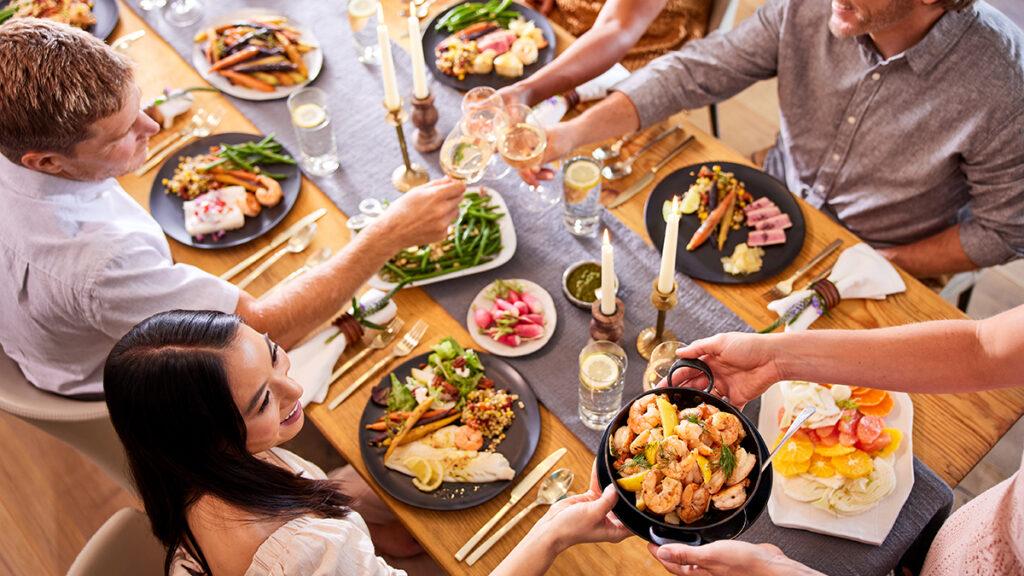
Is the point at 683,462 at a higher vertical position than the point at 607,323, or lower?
higher

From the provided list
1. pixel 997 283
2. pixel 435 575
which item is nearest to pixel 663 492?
pixel 435 575

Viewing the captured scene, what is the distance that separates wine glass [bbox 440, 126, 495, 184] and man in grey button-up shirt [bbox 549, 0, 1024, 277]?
188mm

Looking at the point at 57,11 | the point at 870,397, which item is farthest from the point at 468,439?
the point at 57,11

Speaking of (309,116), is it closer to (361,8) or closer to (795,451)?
(361,8)

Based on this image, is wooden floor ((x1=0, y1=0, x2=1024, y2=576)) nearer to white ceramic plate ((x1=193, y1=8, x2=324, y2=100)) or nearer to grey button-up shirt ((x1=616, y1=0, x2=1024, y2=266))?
white ceramic plate ((x1=193, y1=8, x2=324, y2=100))

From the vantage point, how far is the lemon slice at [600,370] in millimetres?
1779

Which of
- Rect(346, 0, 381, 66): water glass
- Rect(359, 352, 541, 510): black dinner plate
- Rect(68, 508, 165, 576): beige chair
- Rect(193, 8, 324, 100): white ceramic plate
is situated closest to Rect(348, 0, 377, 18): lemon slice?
Rect(346, 0, 381, 66): water glass

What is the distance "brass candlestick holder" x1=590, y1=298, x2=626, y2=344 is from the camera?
1.86 meters

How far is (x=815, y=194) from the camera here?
2525 millimetres

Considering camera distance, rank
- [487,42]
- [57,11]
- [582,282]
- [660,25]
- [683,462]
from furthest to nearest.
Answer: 1. [660,25]
2. [57,11]
3. [487,42]
4. [582,282]
5. [683,462]

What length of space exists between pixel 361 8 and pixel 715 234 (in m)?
1.34

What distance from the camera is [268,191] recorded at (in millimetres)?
2293

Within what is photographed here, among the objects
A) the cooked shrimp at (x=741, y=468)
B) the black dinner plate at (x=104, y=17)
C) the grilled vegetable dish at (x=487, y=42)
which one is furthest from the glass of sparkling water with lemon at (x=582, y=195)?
the black dinner plate at (x=104, y=17)

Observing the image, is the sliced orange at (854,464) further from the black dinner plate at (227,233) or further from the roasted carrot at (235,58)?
the roasted carrot at (235,58)
